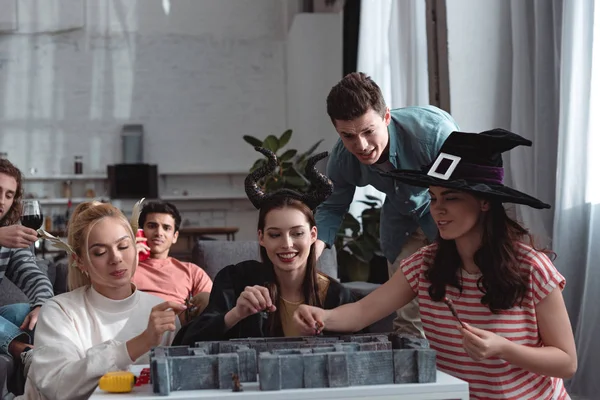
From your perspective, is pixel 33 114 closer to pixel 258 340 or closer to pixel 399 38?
pixel 399 38

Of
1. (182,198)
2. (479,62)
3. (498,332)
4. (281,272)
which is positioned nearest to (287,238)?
(281,272)

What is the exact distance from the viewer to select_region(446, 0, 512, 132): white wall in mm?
3682

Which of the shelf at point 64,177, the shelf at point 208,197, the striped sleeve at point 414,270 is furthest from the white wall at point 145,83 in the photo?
the striped sleeve at point 414,270

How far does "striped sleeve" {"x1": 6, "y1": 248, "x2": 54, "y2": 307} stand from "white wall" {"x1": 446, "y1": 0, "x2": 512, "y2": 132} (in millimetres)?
2239

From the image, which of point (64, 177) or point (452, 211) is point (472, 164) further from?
point (64, 177)

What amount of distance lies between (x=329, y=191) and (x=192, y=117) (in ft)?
25.2

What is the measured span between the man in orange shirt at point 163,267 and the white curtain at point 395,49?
7.16 ft

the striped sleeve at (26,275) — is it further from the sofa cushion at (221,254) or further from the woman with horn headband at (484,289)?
the woman with horn headband at (484,289)

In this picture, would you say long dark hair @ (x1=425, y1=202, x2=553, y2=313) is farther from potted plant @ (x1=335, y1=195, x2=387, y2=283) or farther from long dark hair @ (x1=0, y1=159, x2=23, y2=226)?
potted plant @ (x1=335, y1=195, x2=387, y2=283)

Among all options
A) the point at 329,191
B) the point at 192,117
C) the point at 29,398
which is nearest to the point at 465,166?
the point at 329,191

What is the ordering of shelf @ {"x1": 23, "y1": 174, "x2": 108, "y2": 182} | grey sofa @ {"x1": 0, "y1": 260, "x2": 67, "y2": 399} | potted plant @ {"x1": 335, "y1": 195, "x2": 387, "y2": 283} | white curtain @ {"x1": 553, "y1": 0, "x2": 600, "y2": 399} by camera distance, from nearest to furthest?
grey sofa @ {"x1": 0, "y1": 260, "x2": 67, "y2": 399} < white curtain @ {"x1": 553, "y1": 0, "x2": 600, "y2": 399} < potted plant @ {"x1": 335, "y1": 195, "x2": 387, "y2": 283} < shelf @ {"x1": 23, "y1": 174, "x2": 108, "y2": 182}

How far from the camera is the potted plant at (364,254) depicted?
188 inches

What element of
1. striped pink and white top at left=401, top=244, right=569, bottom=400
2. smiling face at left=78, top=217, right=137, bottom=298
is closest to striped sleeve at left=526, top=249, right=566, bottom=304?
striped pink and white top at left=401, top=244, right=569, bottom=400

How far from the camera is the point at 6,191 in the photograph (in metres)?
2.75
